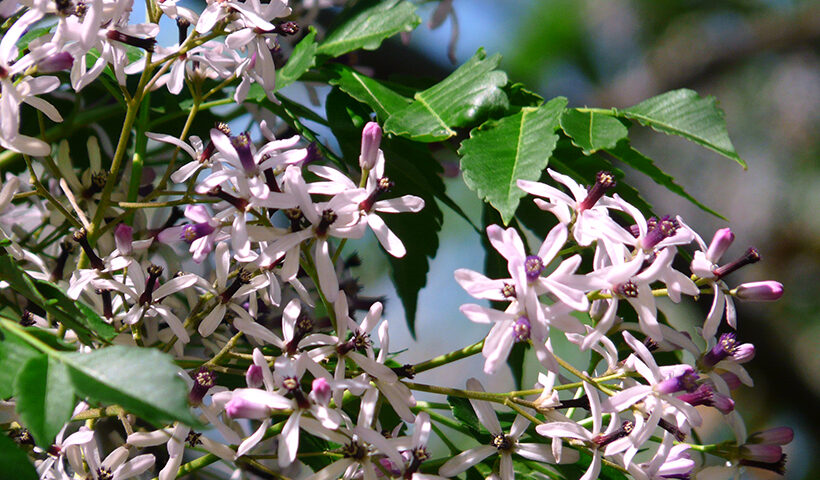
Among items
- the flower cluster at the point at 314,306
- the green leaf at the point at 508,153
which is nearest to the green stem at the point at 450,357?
the flower cluster at the point at 314,306

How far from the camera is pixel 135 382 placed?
1.39 feet

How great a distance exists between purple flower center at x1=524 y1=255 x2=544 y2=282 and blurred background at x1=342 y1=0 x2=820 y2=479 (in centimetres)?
196

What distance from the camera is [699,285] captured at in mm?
666

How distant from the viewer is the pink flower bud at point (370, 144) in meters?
0.60

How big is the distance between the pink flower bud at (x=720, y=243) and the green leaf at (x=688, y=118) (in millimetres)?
117

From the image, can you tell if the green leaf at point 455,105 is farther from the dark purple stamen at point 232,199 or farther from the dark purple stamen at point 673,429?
the dark purple stamen at point 673,429

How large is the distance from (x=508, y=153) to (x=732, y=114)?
4.83m

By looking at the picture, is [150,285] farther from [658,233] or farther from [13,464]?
[658,233]

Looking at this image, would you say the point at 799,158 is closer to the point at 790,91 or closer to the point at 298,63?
the point at 790,91

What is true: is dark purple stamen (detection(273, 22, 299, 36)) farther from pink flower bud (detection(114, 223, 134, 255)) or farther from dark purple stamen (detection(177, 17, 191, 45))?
pink flower bud (detection(114, 223, 134, 255))

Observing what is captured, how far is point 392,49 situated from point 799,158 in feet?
13.1

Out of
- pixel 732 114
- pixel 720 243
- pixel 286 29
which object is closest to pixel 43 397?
pixel 286 29

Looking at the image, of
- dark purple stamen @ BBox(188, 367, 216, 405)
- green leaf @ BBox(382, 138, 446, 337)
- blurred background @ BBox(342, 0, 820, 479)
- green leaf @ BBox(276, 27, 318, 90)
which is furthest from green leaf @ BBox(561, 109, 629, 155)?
blurred background @ BBox(342, 0, 820, 479)

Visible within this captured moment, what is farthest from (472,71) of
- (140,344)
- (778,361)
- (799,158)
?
(799,158)
